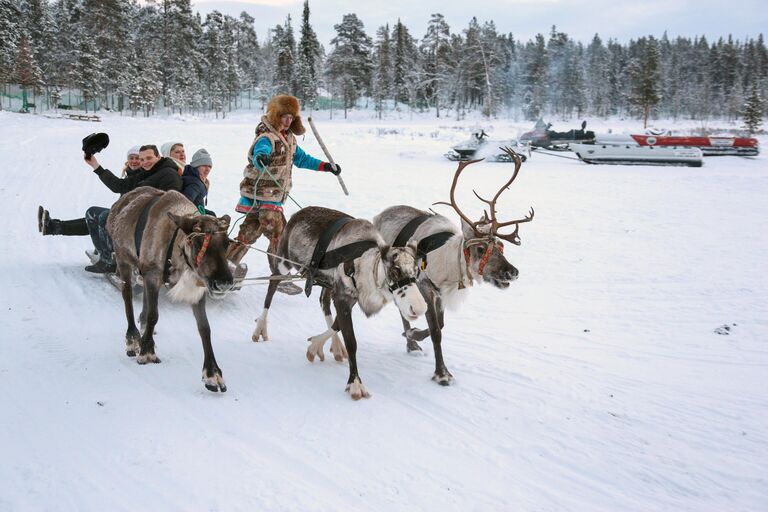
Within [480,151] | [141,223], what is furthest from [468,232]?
[480,151]

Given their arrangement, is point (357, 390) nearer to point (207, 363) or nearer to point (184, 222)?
point (207, 363)

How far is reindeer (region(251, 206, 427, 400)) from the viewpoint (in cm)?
409

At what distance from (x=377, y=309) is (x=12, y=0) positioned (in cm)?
8001

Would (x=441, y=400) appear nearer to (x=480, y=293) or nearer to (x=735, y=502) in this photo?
(x=735, y=502)

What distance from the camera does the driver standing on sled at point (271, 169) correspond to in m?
6.13

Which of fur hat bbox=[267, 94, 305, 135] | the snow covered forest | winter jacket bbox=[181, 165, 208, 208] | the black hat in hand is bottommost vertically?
winter jacket bbox=[181, 165, 208, 208]

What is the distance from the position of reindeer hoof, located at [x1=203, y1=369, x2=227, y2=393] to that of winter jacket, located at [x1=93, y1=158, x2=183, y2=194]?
2.75 meters

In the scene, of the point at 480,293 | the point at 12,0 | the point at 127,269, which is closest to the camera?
the point at 127,269

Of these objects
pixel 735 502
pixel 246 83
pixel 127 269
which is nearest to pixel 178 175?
pixel 127 269

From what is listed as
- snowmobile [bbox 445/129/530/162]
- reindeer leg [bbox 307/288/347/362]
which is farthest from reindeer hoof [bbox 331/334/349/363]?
snowmobile [bbox 445/129/530/162]

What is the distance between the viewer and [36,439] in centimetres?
346

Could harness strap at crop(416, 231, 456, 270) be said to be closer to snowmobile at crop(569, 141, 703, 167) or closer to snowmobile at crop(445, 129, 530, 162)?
snowmobile at crop(445, 129, 530, 162)

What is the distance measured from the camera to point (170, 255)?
445 cm

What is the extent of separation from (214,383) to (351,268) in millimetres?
1441
